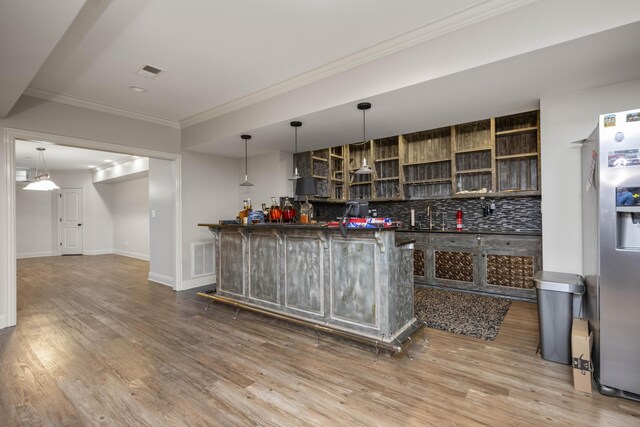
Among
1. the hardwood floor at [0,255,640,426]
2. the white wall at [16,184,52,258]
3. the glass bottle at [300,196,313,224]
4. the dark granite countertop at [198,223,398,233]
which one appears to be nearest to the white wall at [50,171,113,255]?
the white wall at [16,184,52,258]

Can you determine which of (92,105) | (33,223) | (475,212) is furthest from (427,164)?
(33,223)

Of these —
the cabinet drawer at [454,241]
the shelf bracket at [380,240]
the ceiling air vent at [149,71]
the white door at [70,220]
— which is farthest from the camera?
the white door at [70,220]

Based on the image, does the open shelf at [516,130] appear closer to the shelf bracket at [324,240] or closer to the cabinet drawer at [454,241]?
the cabinet drawer at [454,241]

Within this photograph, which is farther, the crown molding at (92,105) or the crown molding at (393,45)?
the crown molding at (92,105)

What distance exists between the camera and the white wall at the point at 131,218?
9344mm

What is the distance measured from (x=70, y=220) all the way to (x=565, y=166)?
12505 millimetres

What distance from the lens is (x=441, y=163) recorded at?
17.8ft

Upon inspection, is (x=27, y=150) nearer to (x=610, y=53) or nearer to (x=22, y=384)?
(x=22, y=384)

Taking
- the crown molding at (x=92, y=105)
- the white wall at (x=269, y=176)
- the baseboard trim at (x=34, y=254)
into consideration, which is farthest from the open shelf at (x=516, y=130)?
the baseboard trim at (x=34, y=254)

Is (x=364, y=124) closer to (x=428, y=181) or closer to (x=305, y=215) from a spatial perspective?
(x=305, y=215)

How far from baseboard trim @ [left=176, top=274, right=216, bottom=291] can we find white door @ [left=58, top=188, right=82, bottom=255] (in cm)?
719

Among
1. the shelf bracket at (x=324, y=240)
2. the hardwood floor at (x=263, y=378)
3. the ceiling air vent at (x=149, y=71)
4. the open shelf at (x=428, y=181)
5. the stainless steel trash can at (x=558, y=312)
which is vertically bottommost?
the hardwood floor at (x=263, y=378)

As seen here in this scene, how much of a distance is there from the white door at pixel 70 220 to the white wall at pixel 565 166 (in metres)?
12.2

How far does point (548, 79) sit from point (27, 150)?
372 inches
